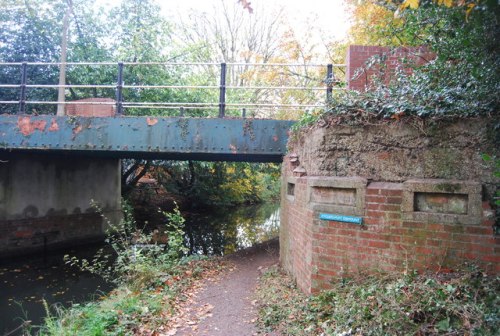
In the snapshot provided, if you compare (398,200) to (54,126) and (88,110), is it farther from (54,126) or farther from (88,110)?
(88,110)

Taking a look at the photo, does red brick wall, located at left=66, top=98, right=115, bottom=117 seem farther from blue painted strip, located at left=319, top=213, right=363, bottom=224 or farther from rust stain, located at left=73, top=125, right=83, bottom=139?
blue painted strip, located at left=319, top=213, right=363, bottom=224

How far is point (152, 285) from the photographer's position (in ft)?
20.3

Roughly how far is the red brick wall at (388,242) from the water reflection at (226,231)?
25.2ft

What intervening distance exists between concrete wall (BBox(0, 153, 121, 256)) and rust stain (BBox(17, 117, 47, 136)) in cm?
210

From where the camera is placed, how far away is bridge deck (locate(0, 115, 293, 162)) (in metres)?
7.47

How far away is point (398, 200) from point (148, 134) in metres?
5.27

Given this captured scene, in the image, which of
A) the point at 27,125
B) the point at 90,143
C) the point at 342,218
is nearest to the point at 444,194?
the point at 342,218

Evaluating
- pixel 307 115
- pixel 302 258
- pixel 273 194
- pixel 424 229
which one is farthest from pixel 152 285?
pixel 273 194

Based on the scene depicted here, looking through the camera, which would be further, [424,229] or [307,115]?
[307,115]

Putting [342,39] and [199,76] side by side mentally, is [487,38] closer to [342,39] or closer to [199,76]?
[342,39]

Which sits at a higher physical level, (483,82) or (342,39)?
(342,39)

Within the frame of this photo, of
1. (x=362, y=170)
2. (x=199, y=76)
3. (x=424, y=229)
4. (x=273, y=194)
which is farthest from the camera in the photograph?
(x=273, y=194)

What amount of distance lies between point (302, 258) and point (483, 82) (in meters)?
2.96

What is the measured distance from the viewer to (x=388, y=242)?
4.07 m
